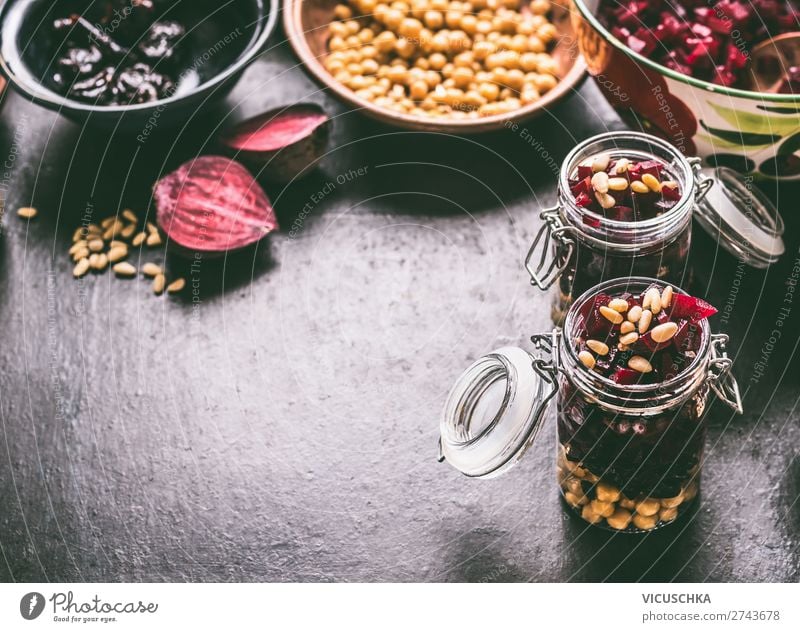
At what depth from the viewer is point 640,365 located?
46 cm

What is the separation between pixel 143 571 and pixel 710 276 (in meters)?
0.40

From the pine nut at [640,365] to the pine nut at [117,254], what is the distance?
37 centimetres

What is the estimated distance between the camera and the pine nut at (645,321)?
46 centimetres

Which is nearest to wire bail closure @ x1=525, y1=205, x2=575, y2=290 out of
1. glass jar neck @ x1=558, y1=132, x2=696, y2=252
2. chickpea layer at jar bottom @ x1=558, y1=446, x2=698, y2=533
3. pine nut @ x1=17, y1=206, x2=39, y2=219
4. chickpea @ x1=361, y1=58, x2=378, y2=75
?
glass jar neck @ x1=558, y1=132, x2=696, y2=252

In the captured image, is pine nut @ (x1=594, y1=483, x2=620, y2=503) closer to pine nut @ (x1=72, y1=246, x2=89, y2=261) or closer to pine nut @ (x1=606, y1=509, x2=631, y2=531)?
pine nut @ (x1=606, y1=509, x2=631, y2=531)

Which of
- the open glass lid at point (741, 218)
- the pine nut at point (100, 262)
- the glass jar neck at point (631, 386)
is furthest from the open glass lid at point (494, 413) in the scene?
the pine nut at point (100, 262)

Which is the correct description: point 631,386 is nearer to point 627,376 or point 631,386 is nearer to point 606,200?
point 627,376

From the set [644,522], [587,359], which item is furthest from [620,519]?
[587,359]

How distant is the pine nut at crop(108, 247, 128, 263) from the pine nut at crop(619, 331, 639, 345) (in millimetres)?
362

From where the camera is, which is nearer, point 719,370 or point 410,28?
point 719,370

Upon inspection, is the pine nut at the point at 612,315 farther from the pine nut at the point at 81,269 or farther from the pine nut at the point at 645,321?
the pine nut at the point at 81,269

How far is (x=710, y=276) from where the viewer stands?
2.05 feet

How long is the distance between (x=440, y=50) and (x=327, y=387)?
0.93ft
